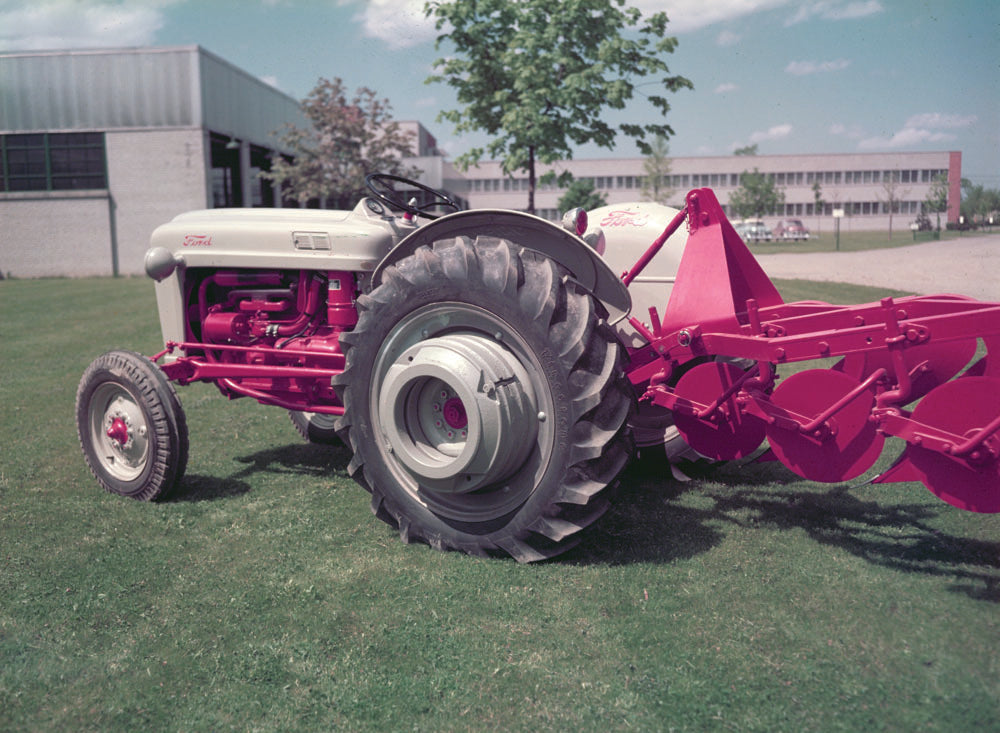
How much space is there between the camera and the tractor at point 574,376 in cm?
309

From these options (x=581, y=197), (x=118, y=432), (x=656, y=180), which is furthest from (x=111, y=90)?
(x=656, y=180)

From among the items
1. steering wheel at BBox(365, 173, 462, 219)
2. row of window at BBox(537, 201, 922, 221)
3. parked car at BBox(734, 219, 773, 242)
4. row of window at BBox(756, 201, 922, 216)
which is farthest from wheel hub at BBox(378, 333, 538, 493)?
row of window at BBox(756, 201, 922, 216)

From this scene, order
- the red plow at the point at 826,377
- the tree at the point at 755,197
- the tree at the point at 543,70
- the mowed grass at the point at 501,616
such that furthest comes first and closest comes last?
the tree at the point at 755,197 → the tree at the point at 543,70 → the red plow at the point at 826,377 → the mowed grass at the point at 501,616

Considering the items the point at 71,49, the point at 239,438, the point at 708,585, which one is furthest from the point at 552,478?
the point at 71,49

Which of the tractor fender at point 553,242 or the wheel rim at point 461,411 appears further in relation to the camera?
the tractor fender at point 553,242

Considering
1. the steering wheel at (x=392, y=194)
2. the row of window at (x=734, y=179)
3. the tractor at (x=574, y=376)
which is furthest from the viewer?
the row of window at (x=734, y=179)

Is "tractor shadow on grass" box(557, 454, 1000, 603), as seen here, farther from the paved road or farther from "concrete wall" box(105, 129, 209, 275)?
"concrete wall" box(105, 129, 209, 275)

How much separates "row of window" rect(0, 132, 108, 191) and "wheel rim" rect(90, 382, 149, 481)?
2771 centimetres

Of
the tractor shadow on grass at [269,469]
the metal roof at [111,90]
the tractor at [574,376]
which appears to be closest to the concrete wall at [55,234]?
the metal roof at [111,90]

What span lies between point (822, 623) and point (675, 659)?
612 millimetres

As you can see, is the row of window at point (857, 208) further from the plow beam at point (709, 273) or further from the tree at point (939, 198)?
the plow beam at point (709, 273)

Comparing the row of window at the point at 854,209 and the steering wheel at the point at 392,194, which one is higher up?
the row of window at the point at 854,209

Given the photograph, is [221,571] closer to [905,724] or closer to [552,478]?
[552,478]

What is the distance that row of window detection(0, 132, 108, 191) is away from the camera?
28.4 meters
